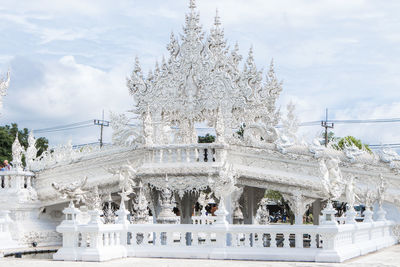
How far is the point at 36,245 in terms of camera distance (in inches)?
818

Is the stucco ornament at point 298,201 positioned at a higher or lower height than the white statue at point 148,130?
lower

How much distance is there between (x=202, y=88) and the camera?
21.1 m

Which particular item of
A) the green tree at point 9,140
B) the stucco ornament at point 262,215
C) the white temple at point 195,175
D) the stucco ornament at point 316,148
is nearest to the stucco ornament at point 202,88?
the white temple at point 195,175

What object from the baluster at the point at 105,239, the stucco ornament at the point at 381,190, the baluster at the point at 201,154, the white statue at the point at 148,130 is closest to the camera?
the baluster at the point at 105,239

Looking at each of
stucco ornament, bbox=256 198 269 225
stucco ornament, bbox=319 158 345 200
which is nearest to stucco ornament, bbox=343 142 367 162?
stucco ornament, bbox=319 158 345 200

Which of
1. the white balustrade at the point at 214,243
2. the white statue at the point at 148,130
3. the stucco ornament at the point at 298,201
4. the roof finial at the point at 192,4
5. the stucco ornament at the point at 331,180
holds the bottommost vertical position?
the white balustrade at the point at 214,243

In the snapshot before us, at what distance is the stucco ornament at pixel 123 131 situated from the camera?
69.7 ft

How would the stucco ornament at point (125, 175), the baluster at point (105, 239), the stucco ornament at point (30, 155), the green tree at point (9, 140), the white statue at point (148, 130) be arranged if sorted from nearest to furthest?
the baluster at point (105, 239), the stucco ornament at point (125, 175), the white statue at point (148, 130), the stucco ornament at point (30, 155), the green tree at point (9, 140)

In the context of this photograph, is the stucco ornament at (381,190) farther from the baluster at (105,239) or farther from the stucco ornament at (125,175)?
the baluster at (105,239)

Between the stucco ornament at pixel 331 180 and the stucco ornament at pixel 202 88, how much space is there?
603 centimetres

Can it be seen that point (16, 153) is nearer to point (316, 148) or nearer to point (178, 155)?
point (178, 155)

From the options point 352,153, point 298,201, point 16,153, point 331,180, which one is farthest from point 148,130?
point 331,180

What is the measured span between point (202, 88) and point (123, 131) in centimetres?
307

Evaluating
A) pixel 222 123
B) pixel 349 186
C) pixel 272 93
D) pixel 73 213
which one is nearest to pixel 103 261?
pixel 73 213
